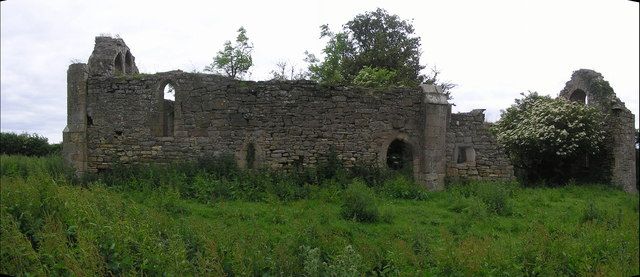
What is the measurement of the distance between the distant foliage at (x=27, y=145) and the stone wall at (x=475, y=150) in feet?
52.7

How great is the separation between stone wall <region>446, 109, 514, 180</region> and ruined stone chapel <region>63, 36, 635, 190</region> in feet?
3.00

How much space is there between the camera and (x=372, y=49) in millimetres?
30703

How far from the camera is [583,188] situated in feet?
56.0

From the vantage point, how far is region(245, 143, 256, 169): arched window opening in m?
15.8

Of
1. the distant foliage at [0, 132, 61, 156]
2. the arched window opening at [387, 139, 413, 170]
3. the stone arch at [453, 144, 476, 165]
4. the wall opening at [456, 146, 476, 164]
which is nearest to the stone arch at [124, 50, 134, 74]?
the distant foliage at [0, 132, 61, 156]

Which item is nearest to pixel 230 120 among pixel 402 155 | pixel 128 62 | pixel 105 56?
pixel 105 56

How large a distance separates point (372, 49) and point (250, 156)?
1670cm

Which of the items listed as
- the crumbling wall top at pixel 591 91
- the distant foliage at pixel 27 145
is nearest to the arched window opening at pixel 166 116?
the distant foliage at pixel 27 145

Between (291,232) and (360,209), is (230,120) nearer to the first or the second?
(360,209)

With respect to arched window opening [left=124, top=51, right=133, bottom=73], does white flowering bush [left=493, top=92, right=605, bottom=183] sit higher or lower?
lower

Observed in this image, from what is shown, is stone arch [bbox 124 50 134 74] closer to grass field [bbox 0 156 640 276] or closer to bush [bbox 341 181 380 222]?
grass field [bbox 0 156 640 276]

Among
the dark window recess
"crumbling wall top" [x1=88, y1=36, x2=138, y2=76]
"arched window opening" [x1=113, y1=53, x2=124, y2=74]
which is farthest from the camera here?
"arched window opening" [x1=113, y1=53, x2=124, y2=74]

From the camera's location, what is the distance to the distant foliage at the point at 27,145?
22.1 m

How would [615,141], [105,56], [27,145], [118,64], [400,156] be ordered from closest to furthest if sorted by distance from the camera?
[105,56] < [400,156] < [118,64] < [615,141] < [27,145]
